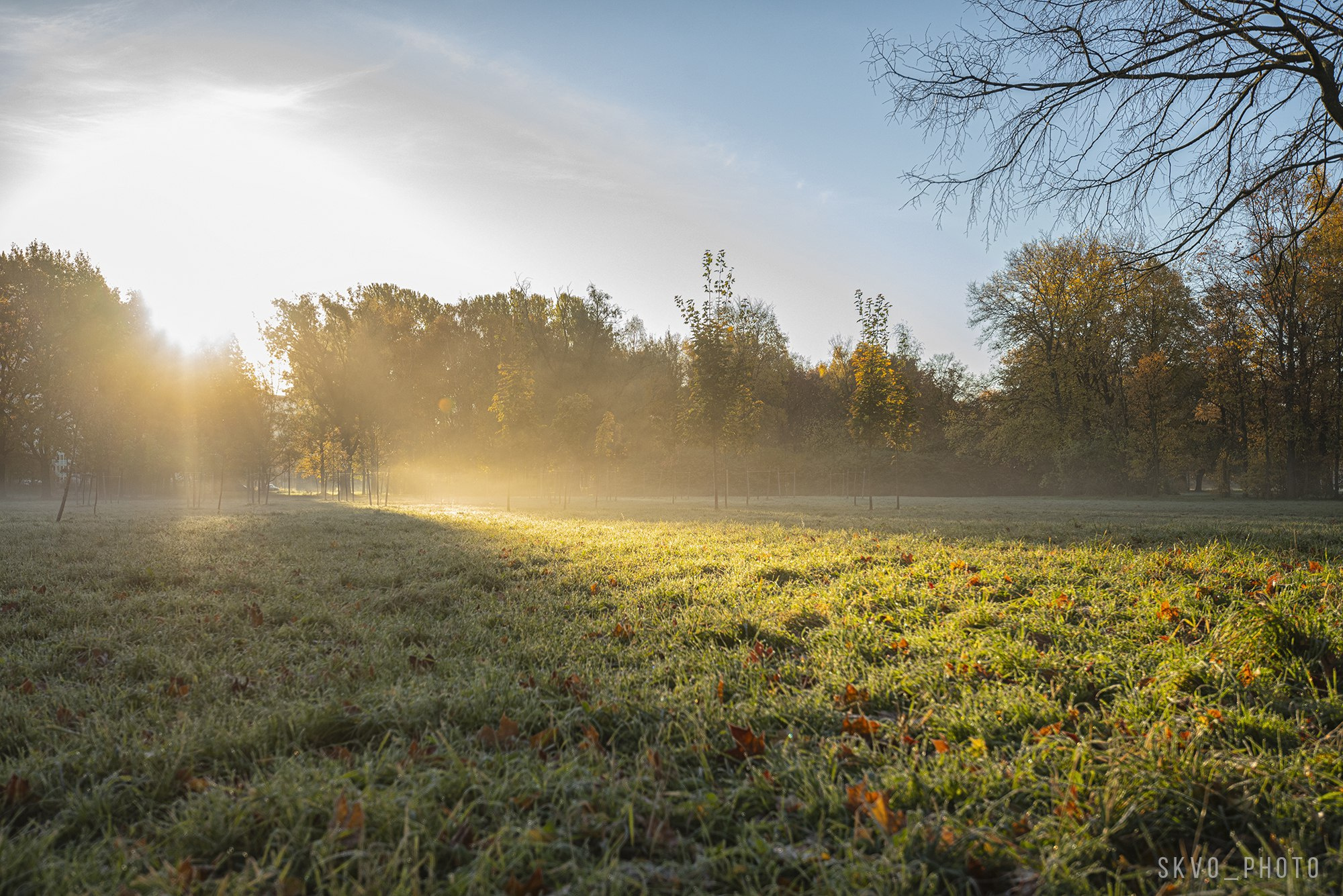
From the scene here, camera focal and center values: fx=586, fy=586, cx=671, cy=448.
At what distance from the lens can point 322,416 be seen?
38.4 m

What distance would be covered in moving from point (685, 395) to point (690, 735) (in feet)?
113

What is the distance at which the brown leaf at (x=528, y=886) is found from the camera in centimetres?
159

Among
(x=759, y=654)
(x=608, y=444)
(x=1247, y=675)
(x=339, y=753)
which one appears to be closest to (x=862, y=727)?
(x=759, y=654)

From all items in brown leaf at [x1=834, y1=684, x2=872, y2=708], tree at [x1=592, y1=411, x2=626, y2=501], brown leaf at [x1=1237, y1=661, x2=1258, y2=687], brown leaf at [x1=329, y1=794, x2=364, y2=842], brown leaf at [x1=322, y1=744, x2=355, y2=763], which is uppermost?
tree at [x1=592, y1=411, x2=626, y2=501]

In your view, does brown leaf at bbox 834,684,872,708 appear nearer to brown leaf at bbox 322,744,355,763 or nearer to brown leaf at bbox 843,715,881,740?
brown leaf at bbox 843,715,881,740

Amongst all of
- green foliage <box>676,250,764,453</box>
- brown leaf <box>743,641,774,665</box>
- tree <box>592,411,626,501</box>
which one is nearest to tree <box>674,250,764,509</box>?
green foliage <box>676,250,764,453</box>

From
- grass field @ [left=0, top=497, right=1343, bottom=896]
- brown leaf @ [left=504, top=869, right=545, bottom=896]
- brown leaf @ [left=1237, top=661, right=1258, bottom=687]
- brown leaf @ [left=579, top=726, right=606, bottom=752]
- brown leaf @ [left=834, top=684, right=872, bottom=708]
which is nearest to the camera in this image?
brown leaf @ [left=504, top=869, right=545, bottom=896]

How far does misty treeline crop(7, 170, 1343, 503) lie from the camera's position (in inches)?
968

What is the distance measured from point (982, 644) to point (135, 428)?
42878 millimetres

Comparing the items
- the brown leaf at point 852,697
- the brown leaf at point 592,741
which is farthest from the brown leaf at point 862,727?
the brown leaf at point 592,741

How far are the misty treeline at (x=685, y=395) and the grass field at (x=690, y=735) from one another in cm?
819

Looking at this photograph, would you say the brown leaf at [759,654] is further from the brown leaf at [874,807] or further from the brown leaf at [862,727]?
the brown leaf at [874,807]

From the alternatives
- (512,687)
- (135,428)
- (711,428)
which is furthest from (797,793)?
(135,428)

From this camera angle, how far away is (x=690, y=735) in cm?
256
